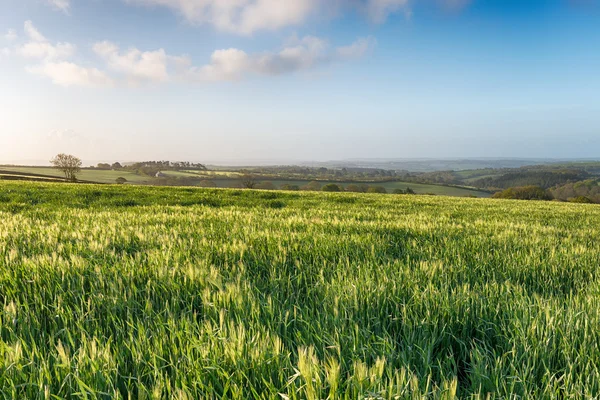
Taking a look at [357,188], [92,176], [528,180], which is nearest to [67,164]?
[92,176]

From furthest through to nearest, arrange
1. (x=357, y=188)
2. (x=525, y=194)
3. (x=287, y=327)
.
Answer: (x=357, y=188)
(x=525, y=194)
(x=287, y=327)

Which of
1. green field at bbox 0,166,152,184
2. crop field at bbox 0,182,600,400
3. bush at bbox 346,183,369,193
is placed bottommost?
bush at bbox 346,183,369,193

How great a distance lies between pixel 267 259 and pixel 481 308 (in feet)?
6.92

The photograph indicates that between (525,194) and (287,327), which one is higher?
(287,327)

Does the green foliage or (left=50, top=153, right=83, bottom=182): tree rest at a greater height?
(left=50, top=153, right=83, bottom=182): tree

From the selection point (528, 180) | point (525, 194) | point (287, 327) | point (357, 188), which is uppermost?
point (287, 327)

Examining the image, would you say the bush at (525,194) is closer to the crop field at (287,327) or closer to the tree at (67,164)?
the crop field at (287,327)

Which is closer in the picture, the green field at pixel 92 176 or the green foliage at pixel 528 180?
the green field at pixel 92 176

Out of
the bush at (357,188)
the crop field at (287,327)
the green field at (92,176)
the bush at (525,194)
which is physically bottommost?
the bush at (525,194)

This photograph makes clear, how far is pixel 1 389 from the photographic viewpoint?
4.39 feet

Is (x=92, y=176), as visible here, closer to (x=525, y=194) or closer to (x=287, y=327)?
(x=287, y=327)

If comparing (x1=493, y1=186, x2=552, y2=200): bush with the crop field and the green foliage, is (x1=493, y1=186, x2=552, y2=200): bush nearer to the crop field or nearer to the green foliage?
the green foliage

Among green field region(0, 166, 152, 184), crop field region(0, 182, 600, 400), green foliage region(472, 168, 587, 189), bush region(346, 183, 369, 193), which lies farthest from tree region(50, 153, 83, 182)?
green foliage region(472, 168, 587, 189)

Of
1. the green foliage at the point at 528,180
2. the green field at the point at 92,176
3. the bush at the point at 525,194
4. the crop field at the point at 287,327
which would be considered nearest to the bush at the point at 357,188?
the bush at the point at 525,194
